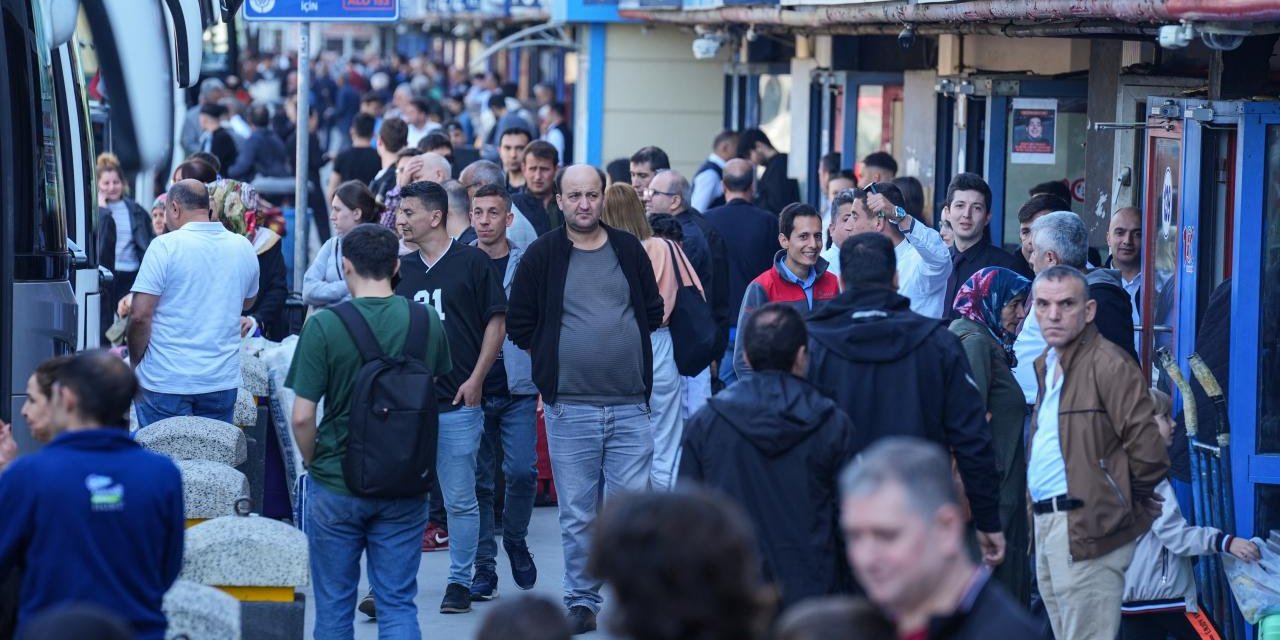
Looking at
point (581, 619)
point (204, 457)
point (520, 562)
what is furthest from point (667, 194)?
point (581, 619)

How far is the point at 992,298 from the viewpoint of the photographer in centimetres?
721

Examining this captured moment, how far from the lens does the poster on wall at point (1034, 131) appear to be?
12.0m

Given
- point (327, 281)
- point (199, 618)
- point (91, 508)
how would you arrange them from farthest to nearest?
1. point (327, 281)
2. point (199, 618)
3. point (91, 508)

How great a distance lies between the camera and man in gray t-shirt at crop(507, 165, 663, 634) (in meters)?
7.32

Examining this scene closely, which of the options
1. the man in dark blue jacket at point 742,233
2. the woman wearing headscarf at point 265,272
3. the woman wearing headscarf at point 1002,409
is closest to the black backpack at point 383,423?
the woman wearing headscarf at point 1002,409

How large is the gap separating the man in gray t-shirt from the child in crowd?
194cm

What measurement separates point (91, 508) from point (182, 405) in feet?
13.3

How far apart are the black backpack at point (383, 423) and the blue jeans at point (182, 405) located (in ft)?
8.18

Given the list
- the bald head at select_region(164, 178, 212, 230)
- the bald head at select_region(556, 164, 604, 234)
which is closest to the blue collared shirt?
the bald head at select_region(556, 164, 604, 234)

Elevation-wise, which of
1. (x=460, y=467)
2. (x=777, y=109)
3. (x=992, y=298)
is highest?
(x=777, y=109)

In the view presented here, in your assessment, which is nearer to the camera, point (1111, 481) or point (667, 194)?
point (1111, 481)

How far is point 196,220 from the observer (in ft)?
27.2

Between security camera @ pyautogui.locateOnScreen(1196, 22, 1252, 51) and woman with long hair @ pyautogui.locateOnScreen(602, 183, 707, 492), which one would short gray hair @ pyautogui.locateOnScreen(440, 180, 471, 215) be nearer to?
woman with long hair @ pyautogui.locateOnScreen(602, 183, 707, 492)

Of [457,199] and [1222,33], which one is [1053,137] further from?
[1222,33]
